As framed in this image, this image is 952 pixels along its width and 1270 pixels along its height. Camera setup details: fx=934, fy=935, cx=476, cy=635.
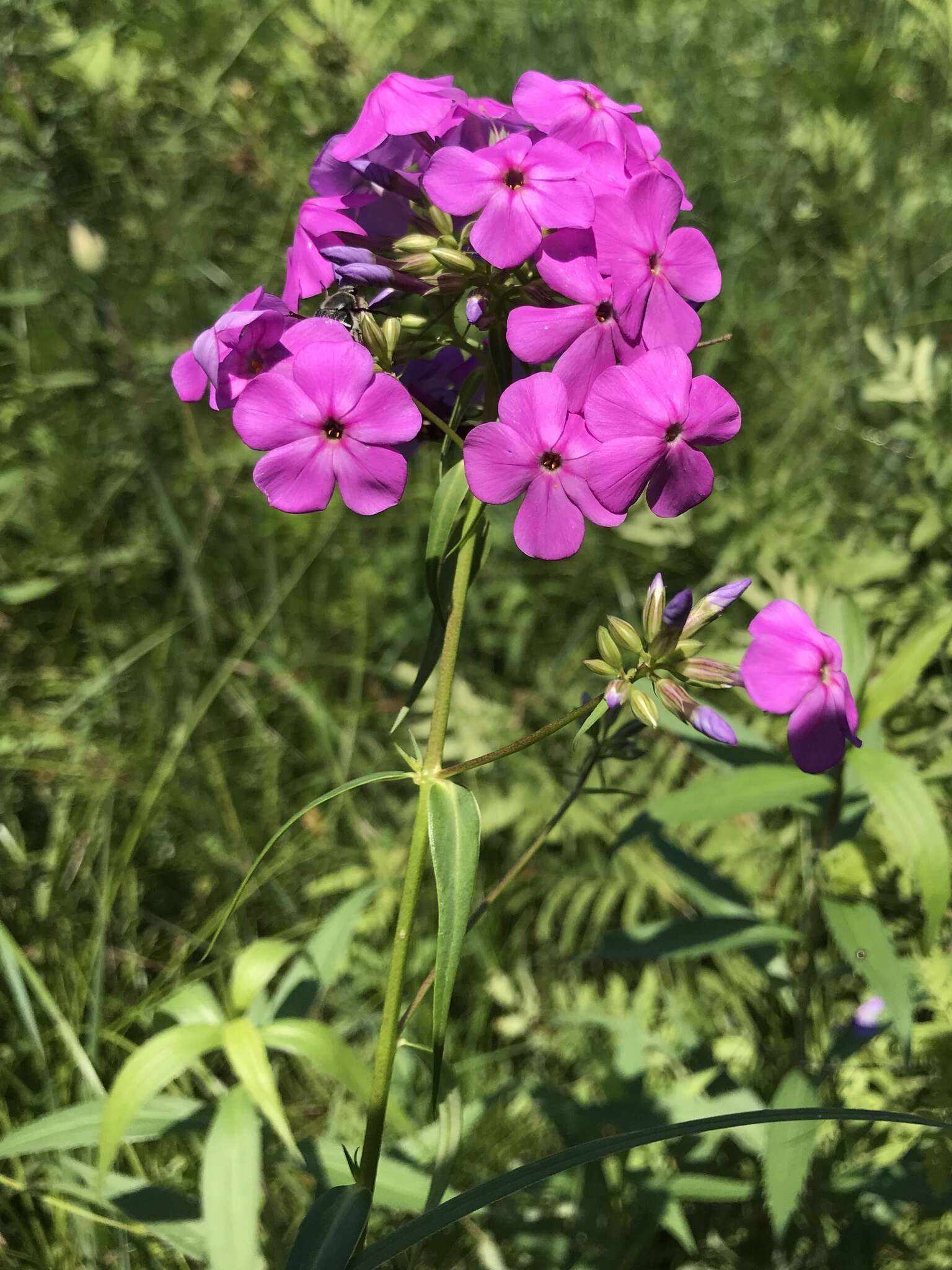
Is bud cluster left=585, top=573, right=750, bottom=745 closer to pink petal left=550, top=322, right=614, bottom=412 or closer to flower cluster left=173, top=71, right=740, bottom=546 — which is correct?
flower cluster left=173, top=71, right=740, bottom=546

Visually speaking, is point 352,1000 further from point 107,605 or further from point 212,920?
point 107,605

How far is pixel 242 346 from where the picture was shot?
1330 mm

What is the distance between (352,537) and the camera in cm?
337

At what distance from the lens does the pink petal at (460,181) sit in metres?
1.25


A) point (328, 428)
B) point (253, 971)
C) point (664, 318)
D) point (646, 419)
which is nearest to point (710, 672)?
point (646, 419)

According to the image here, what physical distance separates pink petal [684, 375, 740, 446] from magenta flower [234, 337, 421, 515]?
1.20 ft

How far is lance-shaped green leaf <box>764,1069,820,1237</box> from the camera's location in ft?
5.57

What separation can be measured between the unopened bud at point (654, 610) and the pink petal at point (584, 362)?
11.5 inches

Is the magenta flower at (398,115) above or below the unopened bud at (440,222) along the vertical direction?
above

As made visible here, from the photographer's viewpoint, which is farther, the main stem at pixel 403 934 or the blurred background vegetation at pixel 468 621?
the blurred background vegetation at pixel 468 621

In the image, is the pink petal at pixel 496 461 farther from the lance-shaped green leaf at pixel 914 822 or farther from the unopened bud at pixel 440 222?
the lance-shaped green leaf at pixel 914 822

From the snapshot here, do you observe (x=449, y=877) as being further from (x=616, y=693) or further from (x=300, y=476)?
(x=300, y=476)

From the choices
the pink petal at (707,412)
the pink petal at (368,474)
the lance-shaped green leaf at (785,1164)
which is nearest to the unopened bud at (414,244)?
the pink petal at (368,474)

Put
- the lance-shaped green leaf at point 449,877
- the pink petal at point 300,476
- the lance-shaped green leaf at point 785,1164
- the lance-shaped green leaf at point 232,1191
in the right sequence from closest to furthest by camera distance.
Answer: the lance-shaped green leaf at point 449,877
the pink petal at point 300,476
the lance-shaped green leaf at point 232,1191
the lance-shaped green leaf at point 785,1164
